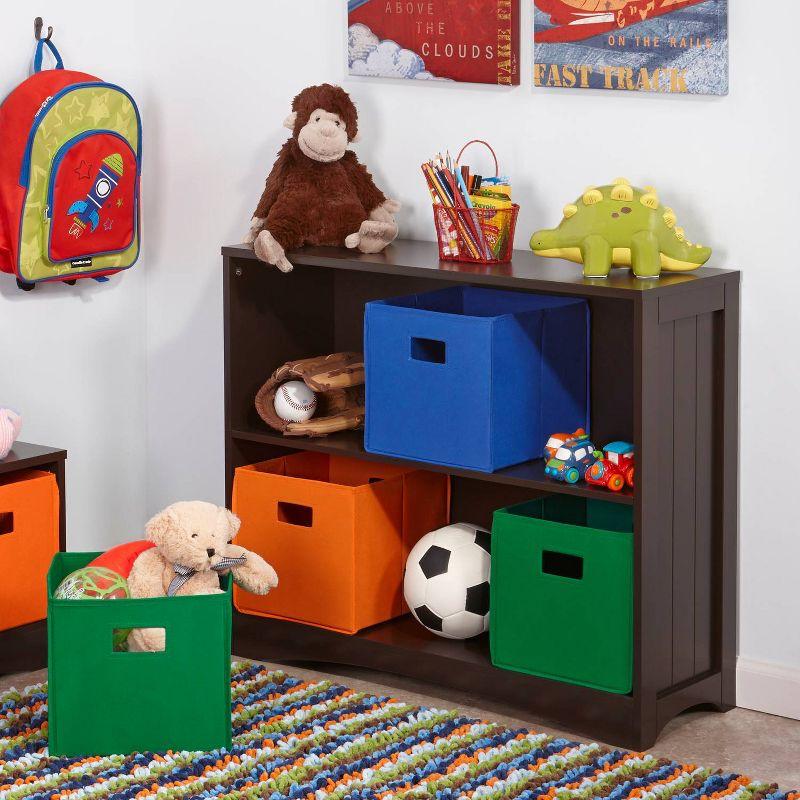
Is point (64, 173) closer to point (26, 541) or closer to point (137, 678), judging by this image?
point (26, 541)

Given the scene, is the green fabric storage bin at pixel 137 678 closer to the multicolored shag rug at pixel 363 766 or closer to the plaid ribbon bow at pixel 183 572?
the multicolored shag rug at pixel 363 766

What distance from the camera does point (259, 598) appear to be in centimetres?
291

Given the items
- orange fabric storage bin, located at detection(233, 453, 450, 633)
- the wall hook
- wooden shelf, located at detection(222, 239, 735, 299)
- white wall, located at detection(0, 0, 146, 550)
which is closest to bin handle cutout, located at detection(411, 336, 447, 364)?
wooden shelf, located at detection(222, 239, 735, 299)

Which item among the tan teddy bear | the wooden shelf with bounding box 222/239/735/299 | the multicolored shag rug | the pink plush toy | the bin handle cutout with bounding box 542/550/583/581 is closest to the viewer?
the multicolored shag rug

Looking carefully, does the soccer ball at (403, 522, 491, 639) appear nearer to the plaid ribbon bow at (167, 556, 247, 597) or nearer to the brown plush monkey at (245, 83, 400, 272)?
the plaid ribbon bow at (167, 556, 247, 597)

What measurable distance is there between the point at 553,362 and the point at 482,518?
1.45 ft

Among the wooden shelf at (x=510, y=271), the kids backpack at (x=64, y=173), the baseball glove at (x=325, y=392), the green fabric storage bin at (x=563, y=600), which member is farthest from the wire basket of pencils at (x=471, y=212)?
the kids backpack at (x=64, y=173)

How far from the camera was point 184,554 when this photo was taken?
2518mm

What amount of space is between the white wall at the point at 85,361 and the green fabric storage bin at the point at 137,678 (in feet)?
2.95

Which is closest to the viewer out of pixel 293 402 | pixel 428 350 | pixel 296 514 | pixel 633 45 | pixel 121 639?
pixel 121 639

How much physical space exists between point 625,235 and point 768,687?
85cm

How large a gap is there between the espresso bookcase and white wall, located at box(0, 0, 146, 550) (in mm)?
486

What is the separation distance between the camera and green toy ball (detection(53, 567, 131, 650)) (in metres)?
2.45

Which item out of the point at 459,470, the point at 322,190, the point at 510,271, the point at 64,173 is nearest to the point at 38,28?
the point at 64,173
